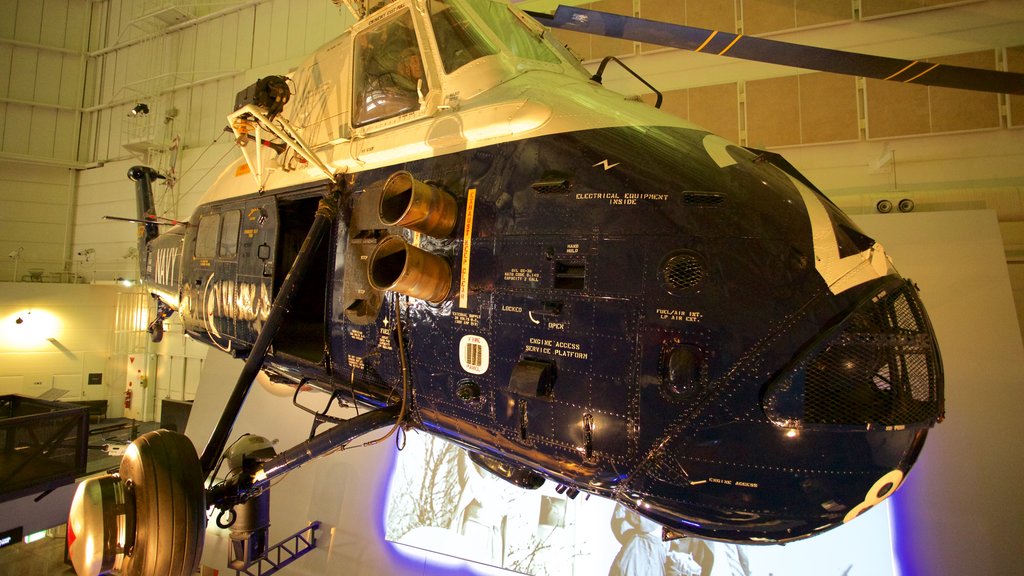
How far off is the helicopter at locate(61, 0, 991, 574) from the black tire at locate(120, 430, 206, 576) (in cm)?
1

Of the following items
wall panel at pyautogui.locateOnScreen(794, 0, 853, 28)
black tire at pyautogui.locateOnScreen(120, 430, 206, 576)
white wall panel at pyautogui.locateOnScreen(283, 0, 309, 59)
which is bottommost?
black tire at pyautogui.locateOnScreen(120, 430, 206, 576)

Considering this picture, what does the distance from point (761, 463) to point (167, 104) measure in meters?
18.0

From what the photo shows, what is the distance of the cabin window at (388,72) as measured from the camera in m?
3.10

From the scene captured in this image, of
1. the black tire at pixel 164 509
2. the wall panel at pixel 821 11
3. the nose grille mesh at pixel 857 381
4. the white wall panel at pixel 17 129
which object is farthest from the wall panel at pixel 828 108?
the white wall panel at pixel 17 129

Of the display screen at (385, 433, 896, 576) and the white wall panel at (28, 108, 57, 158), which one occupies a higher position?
the white wall panel at (28, 108, 57, 158)

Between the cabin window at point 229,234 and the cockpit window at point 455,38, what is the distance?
2.43 m

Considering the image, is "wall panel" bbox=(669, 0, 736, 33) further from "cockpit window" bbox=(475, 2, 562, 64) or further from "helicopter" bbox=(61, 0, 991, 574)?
"cockpit window" bbox=(475, 2, 562, 64)

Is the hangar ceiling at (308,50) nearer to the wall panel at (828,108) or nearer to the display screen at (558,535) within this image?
the wall panel at (828,108)

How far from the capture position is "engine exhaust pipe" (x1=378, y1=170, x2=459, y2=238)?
2374 mm

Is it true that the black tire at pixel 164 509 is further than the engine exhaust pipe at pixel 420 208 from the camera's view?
Yes

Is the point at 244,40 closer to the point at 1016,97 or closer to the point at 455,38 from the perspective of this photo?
the point at 455,38

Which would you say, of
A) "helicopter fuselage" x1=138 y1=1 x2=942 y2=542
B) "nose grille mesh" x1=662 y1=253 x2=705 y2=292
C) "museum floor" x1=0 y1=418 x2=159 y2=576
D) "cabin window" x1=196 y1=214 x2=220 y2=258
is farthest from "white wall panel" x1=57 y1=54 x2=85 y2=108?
"nose grille mesh" x1=662 y1=253 x2=705 y2=292

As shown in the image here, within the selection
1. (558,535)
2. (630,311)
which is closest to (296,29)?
(558,535)

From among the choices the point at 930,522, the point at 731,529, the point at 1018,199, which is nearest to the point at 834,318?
the point at 731,529
